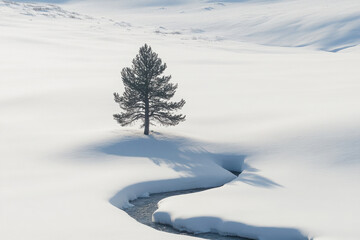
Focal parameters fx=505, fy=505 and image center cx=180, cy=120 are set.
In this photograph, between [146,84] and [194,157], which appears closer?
[194,157]

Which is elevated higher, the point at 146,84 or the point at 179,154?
the point at 146,84

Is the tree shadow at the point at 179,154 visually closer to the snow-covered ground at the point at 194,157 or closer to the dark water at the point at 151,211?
the snow-covered ground at the point at 194,157

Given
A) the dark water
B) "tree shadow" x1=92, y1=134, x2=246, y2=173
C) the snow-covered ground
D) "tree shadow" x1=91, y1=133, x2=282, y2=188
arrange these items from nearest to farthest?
the snow-covered ground
the dark water
"tree shadow" x1=91, y1=133, x2=282, y2=188
"tree shadow" x1=92, y1=134, x2=246, y2=173

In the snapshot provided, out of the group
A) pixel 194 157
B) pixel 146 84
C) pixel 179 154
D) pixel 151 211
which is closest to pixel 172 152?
pixel 179 154

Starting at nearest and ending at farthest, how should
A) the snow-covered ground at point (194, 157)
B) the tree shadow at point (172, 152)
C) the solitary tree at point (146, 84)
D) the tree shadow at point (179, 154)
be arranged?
the snow-covered ground at point (194, 157), the tree shadow at point (179, 154), the tree shadow at point (172, 152), the solitary tree at point (146, 84)

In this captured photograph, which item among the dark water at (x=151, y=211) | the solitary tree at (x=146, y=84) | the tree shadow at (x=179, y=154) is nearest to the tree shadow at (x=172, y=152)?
the tree shadow at (x=179, y=154)

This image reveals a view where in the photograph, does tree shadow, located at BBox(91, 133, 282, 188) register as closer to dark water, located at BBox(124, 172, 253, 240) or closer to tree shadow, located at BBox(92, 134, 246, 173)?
tree shadow, located at BBox(92, 134, 246, 173)

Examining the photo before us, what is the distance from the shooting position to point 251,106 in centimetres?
5066

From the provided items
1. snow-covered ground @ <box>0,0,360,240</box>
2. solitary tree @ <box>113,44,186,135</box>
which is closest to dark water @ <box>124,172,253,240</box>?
snow-covered ground @ <box>0,0,360,240</box>

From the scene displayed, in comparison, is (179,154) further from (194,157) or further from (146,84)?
(146,84)

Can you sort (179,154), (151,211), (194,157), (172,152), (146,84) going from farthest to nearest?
(146,84) → (172,152) → (179,154) → (194,157) → (151,211)

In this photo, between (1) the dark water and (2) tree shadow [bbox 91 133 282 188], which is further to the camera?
(2) tree shadow [bbox 91 133 282 188]

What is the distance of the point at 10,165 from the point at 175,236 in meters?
14.7

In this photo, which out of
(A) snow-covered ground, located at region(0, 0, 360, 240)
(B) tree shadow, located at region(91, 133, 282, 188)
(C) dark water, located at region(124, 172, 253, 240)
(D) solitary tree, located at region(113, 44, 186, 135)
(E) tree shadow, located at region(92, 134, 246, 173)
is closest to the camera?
(A) snow-covered ground, located at region(0, 0, 360, 240)
